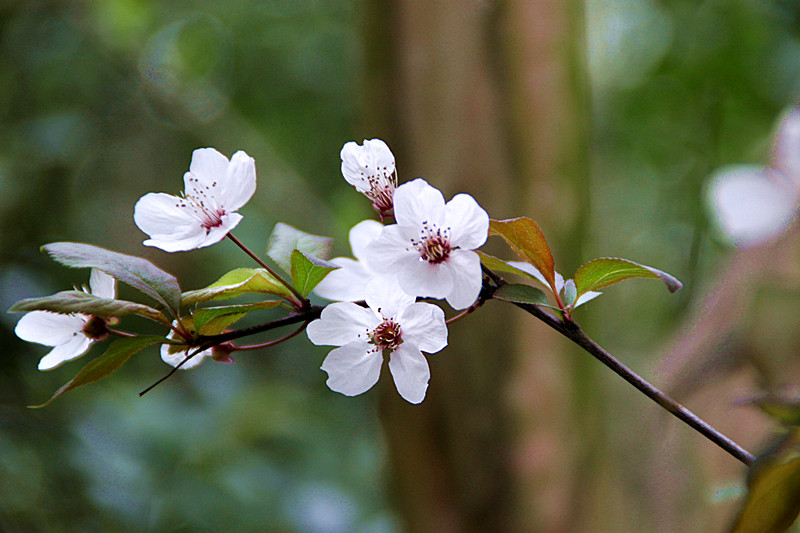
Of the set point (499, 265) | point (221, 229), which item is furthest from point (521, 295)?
point (221, 229)

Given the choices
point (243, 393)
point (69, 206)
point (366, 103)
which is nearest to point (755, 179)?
point (366, 103)

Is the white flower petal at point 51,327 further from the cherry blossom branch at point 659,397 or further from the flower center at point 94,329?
the cherry blossom branch at point 659,397

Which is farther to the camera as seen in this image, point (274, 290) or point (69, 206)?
point (69, 206)

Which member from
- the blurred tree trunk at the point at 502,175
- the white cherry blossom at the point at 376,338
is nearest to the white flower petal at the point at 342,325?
the white cherry blossom at the point at 376,338

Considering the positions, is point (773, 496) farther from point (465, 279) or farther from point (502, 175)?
point (502, 175)

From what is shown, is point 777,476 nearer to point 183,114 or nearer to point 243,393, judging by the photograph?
point 243,393
